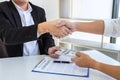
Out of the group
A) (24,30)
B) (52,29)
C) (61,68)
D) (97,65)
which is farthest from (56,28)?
(97,65)

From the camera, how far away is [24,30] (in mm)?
1292

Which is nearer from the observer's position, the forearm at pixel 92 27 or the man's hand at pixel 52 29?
the man's hand at pixel 52 29

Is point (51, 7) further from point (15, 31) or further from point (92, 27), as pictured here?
point (15, 31)

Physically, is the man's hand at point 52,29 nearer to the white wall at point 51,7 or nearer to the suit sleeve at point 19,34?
the suit sleeve at point 19,34

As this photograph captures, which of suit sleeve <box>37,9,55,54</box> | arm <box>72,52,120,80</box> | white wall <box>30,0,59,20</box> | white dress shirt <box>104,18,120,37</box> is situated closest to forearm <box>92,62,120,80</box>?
arm <box>72,52,120,80</box>

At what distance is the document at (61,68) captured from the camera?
3.58 feet

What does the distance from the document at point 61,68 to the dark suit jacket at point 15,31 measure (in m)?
0.21

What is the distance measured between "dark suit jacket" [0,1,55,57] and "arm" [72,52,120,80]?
385 mm

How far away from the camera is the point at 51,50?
4.79 feet

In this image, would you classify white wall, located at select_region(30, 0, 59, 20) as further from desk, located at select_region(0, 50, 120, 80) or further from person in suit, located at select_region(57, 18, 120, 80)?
desk, located at select_region(0, 50, 120, 80)

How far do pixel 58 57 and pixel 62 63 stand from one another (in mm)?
144

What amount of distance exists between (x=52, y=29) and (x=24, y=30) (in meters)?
0.21

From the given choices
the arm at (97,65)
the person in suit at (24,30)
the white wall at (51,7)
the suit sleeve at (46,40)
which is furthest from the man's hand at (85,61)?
the white wall at (51,7)

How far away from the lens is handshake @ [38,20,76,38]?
4.21 feet
